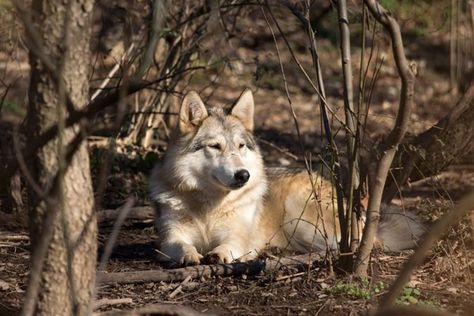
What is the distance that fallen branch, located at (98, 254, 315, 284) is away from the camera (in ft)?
21.0

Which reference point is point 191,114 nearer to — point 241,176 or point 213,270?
point 241,176

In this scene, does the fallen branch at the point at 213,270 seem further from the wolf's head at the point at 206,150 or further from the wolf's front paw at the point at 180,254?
the wolf's head at the point at 206,150

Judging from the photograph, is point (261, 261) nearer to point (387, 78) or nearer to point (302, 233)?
point (302, 233)

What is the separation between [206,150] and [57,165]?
11.6 ft

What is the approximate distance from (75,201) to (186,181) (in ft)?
11.1

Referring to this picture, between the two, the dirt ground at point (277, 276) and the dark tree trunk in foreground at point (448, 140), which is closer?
the dirt ground at point (277, 276)

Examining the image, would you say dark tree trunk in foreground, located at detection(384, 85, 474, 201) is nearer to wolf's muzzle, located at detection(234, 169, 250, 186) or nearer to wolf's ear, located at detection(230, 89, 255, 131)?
wolf's muzzle, located at detection(234, 169, 250, 186)

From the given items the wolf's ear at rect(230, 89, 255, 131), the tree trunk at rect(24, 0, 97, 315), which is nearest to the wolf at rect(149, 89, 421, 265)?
the wolf's ear at rect(230, 89, 255, 131)

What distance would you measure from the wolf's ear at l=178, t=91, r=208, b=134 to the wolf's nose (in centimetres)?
68

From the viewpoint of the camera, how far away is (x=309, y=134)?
40.4ft

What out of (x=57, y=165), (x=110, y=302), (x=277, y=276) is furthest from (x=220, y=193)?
(x=57, y=165)

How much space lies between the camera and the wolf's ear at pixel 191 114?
7.68 m

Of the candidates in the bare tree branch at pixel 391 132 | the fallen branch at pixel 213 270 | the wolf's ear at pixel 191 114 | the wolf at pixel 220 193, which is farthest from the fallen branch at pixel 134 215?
the bare tree branch at pixel 391 132

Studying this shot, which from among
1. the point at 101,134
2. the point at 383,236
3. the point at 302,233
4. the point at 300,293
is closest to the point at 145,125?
the point at 101,134
